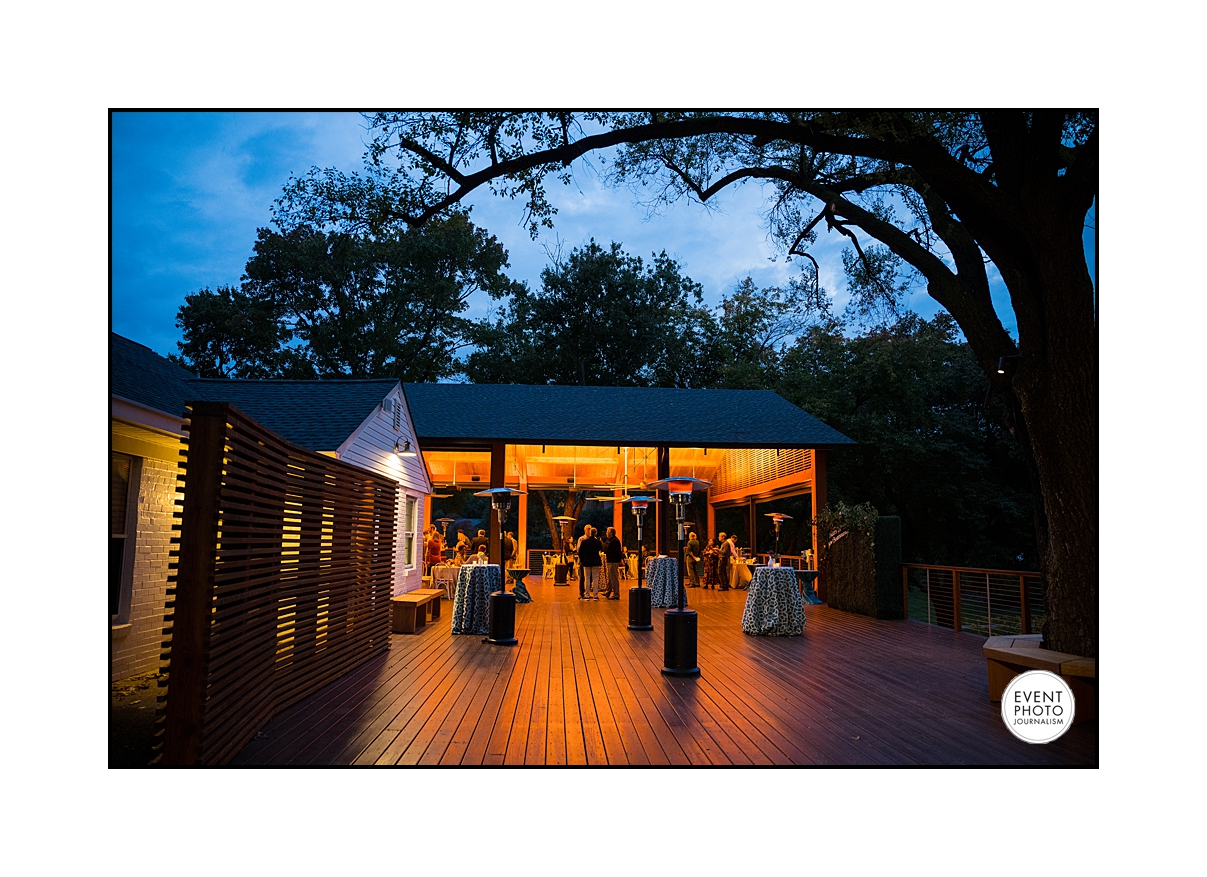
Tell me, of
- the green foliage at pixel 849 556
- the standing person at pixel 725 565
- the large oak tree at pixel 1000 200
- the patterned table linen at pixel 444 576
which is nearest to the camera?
the large oak tree at pixel 1000 200

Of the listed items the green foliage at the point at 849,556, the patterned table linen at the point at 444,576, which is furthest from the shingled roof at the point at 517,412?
the green foliage at the point at 849,556

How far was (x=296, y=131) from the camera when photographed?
20.0 ft

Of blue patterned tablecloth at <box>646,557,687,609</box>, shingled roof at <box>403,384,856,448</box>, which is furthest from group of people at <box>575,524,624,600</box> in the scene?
shingled roof at <box>403,384,856,448</box>

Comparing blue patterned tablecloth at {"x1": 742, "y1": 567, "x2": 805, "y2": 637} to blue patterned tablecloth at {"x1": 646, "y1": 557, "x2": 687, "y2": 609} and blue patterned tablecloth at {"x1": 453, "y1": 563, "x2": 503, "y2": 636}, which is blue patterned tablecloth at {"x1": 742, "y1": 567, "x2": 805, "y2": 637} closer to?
blue patterned tablecloth at {"x1": 453, "y1": 563, "x2": 503, "y2": 636}

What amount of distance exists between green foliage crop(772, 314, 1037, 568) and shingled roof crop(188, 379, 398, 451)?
658 inches

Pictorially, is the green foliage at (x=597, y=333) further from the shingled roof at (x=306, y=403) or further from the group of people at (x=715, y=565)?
the shingled roof at (x=306, y=403)

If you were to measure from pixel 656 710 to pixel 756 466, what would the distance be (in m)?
16.5

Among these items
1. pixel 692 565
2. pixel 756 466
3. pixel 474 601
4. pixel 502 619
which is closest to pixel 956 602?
pixel 502 619

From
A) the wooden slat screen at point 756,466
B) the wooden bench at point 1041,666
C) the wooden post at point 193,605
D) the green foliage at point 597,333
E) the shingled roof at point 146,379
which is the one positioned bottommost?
the wooden bench at point 1041,666

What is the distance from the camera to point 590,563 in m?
16.3

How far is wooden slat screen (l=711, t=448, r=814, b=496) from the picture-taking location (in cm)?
1922

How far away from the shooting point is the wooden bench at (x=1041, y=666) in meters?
5.51

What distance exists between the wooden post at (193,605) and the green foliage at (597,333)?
2728 centimetres
